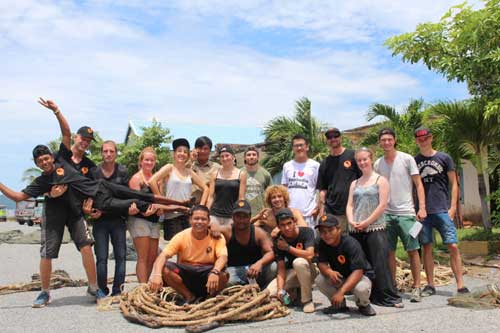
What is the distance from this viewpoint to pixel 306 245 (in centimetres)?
558

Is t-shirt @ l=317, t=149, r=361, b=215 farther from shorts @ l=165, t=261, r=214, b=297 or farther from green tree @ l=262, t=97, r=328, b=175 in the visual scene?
green tree @ l=262, t=97, r=328, b=175

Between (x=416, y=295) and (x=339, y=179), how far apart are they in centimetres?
157

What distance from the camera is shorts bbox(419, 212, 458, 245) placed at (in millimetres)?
6156

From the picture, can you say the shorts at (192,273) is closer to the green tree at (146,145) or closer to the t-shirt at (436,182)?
the t-shirt at (436,182)

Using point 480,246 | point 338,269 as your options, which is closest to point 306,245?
point 338,269

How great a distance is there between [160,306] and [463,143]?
8.22 metres

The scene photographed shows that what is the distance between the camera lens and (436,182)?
6.29 m

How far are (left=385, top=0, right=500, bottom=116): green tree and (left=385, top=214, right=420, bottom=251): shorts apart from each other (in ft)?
11.8

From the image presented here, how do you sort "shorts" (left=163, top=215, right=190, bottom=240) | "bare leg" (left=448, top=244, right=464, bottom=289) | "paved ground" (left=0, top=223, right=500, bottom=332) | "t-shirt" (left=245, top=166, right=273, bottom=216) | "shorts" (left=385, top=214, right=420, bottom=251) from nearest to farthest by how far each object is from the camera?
"paved ground" (left=0, top=223, right=500, bottom=332) < "shorts" (left=385, top=214, right=420, bottom=251) < "bare leg" (left=448, top=244, right=464, bottom=289) < "shorts" (left=163, top=215, right=190, bottom=240) < "t-shirt" (left=245, top=166, right=273, bottom=216)

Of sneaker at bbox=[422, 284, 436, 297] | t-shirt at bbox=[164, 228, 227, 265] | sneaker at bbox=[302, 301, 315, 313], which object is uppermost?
t-shirt at bbox=[164, 228, 227, 265]

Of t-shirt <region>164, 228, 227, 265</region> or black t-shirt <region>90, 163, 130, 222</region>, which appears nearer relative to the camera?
t-shirt <region>164, 228, 227, 265</region>

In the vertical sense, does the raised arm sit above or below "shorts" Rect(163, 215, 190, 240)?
above

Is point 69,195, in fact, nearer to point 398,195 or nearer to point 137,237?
point 137,237

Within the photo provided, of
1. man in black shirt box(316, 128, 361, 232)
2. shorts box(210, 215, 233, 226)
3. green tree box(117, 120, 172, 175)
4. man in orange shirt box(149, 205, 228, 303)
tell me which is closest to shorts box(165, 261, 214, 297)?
man in orange shirt box(149, 205, 228, 303)
